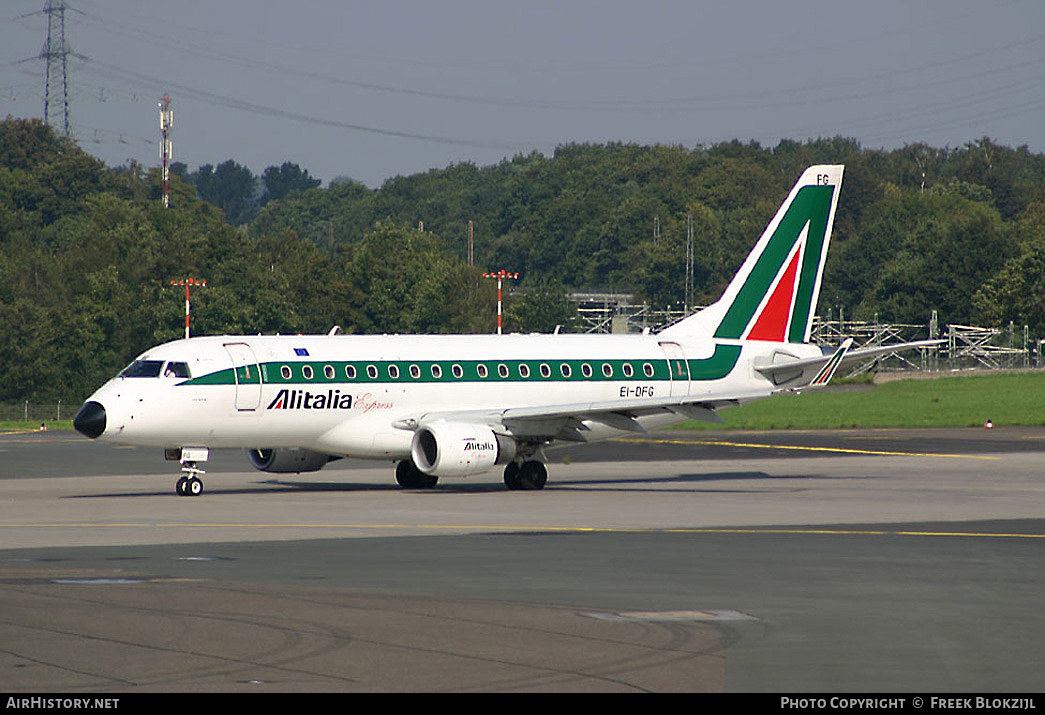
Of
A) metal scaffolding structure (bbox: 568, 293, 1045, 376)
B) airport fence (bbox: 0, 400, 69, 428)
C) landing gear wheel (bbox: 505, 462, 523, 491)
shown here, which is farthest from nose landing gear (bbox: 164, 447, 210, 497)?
metal scaffolding structure (bbox: 568, 293, 1045, 376)

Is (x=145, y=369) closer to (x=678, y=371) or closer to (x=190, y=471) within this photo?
(x=190, y=471)

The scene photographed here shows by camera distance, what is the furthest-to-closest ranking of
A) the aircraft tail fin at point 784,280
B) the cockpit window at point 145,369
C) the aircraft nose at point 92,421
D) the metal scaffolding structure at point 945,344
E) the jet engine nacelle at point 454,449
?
the metal scaffolding structure at point 945,344, the aircraft tail fin at point 784,280, the jet engine nacelle at point 454,449, the cockpit window at point 145,369, the aircraft nose at point 92,421


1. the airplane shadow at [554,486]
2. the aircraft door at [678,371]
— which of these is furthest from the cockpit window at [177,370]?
the aircraft door at [678,371]

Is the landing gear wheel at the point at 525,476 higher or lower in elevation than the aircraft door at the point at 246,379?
lower

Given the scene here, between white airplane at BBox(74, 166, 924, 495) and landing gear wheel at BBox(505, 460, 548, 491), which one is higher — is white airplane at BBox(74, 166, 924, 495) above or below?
above

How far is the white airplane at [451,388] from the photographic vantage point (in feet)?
129

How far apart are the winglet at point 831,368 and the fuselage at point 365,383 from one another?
190cm

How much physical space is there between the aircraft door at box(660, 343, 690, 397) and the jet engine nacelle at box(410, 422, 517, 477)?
23.2ft

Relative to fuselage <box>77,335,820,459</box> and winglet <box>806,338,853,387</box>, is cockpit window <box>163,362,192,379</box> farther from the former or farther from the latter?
winglet <box>806,338,853,387</box>

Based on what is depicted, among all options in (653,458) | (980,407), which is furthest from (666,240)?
(653,458)

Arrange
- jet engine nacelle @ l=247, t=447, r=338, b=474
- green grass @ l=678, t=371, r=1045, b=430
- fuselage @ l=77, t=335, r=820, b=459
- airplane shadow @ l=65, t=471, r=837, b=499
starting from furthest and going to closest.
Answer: green grass @ l=678, t=371, r=1045, b=430 → jet engine nacelle @ l=247, t=447, r=338, b=474 → airplane shadow @ l=65, t=471, r=837, b=499 → fuselage @ l=77, t=335, r=820, b=459

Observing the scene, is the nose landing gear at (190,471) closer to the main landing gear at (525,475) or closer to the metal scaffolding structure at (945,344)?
the main landing gear at (525,475)

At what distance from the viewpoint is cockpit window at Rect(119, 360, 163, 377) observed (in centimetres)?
3922

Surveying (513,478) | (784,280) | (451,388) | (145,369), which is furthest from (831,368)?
(145,369)
